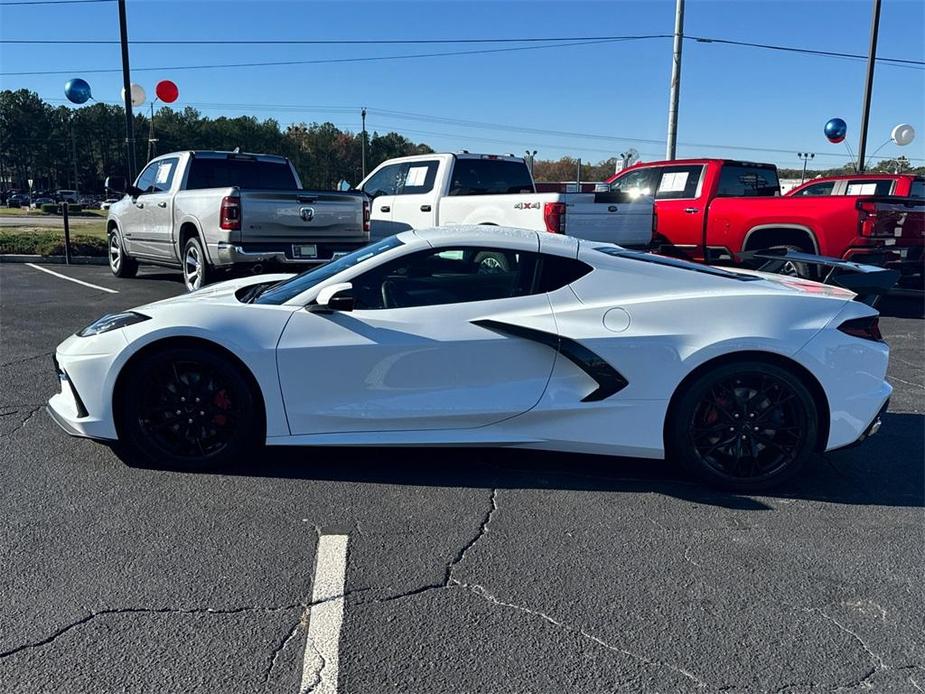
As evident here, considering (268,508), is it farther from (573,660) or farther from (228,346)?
(573,660)

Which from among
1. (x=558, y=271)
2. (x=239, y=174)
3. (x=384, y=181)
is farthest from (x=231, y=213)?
(x=558, y=271)

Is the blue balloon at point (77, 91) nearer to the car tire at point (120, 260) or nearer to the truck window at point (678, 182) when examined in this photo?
the car tire at point (120, 260)

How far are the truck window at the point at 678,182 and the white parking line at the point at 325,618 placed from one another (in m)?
9.39

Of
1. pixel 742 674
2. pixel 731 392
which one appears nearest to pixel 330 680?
pixel 742 674

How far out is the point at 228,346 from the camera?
3969 mm

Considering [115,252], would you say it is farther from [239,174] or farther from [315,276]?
[315,276]

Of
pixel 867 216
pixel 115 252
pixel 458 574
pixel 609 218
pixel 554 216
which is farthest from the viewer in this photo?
pixel 115 252

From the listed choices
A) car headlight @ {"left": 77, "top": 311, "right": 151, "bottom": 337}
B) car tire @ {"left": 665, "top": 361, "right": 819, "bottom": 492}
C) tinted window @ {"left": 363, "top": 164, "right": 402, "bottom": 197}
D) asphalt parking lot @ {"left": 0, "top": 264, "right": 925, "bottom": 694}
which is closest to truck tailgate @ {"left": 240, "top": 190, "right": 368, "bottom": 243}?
tinted window @ {"left": 363, "top": 164, "right": 402, "bottom": 197}

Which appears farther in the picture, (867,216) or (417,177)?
(417,177)

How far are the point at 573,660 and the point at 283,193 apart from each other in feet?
24.4

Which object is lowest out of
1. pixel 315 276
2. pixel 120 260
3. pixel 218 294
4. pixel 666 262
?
pixel 120 260

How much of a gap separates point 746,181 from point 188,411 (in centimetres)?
981

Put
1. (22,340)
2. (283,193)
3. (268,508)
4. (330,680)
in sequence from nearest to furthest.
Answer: (330,680) < (268,508) < (22,340) < (283,193)

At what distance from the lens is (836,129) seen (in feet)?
73.0
